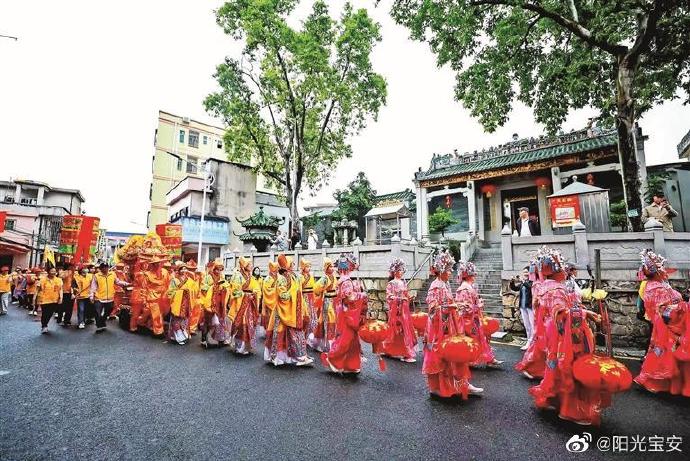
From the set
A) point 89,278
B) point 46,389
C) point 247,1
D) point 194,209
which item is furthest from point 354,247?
point 194,209

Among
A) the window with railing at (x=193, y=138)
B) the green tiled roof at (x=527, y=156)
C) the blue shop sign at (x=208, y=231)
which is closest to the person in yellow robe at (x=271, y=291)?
the green tiled roof at (x=527, y=156)

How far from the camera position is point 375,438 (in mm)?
3252

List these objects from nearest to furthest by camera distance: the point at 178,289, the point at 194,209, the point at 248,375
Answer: the point at 248,375, the point at 178,289, the point at 194,209

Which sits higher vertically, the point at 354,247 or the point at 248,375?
the point at 354,247

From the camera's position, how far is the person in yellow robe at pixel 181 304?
7949 mm

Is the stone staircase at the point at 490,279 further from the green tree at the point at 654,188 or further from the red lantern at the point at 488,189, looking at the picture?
the green tree at the point at 654,188

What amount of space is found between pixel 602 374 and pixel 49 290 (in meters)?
12.1

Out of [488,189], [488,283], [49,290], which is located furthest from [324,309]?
[488,189]

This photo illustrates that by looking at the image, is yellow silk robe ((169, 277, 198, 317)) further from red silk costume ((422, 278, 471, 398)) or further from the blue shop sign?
the blue shop sign

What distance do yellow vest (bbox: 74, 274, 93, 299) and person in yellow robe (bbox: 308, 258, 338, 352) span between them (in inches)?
278

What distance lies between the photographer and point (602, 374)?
311 centimetres

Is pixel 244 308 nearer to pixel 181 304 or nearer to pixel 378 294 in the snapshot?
pixel 181 304

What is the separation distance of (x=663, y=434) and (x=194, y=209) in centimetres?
2714

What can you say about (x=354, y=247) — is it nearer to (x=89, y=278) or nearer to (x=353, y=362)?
(x=353, y=362)
